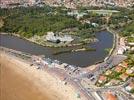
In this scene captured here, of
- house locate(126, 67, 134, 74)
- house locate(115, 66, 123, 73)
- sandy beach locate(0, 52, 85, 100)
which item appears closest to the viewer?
sandy beach locate(0, 52, 85, 100)

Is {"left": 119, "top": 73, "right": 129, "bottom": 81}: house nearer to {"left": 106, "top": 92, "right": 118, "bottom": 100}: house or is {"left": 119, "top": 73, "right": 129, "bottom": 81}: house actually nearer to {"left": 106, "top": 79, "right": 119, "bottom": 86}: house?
{"left": 106, "top": 79, "right": 119, "bottom": 86}: house

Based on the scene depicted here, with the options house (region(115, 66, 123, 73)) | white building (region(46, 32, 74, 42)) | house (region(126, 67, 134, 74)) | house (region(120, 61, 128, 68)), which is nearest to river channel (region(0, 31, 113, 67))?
white building (region(46, 32, 74, 42))

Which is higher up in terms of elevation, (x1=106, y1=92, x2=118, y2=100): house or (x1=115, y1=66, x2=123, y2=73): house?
(x1=115, y1=66, x2=123, y2=73): house

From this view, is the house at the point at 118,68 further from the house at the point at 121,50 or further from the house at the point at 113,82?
the house at the point at 121,50

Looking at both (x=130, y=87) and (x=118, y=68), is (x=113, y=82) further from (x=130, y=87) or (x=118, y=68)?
(x=118, y=68)

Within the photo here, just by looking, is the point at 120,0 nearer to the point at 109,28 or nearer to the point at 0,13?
the point at 109,28

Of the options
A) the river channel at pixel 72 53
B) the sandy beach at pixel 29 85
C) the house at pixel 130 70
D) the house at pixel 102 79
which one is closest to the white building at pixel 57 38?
the river channel at pixel 72 53

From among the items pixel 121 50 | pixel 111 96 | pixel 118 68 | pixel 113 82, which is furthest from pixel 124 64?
pixel 111 96

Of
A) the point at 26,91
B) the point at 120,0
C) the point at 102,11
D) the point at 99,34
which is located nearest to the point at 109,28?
the point at 99,34
